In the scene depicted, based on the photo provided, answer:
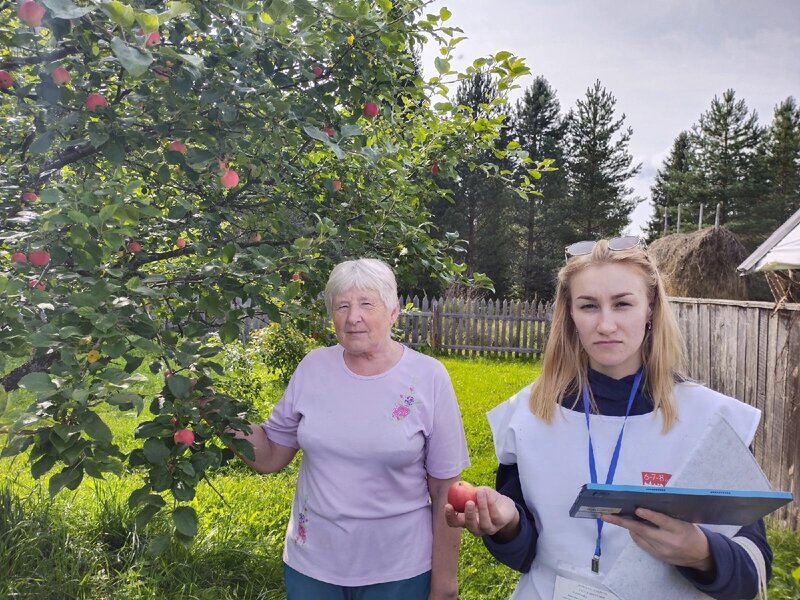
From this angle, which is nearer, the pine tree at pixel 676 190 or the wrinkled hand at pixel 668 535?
the wrinkled hand at pixel 668 535

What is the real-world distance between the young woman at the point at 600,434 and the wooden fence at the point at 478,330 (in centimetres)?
1186

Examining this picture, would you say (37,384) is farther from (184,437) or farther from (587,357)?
(587,357)

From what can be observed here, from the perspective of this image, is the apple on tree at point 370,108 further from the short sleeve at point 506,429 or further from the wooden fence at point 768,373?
the wooden fence at point 768,373

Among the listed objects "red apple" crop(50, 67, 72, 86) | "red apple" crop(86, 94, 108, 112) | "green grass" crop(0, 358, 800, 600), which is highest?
"red apple" crop(50, 67, 72, 86)

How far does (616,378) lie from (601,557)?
1.32 feet

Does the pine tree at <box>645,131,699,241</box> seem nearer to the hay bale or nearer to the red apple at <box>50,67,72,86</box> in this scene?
the hay bale

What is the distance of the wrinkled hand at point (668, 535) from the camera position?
1.19m

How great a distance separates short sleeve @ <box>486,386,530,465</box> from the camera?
1.53 metres

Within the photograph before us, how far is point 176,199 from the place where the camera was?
1.86 m

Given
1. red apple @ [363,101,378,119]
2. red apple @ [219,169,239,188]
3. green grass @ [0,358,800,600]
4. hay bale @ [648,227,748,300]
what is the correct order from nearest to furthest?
red apple @ [219,169,239,188] < red apple @ [363,101,378,119] < green grass @ [0,358,800,600] < hay bale @ [648,227,748,300]

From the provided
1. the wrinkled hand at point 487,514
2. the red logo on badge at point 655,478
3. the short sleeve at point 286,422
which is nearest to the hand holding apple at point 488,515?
the wrinkled hand at point 487,514

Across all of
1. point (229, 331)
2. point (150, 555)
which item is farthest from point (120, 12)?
point (150, 555)

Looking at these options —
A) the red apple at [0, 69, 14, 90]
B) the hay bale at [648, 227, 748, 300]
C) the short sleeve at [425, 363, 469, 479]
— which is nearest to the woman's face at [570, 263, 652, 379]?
the short sleeve at [425, 363, 469, 479]

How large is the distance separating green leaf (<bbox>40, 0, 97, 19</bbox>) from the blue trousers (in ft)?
4.80
